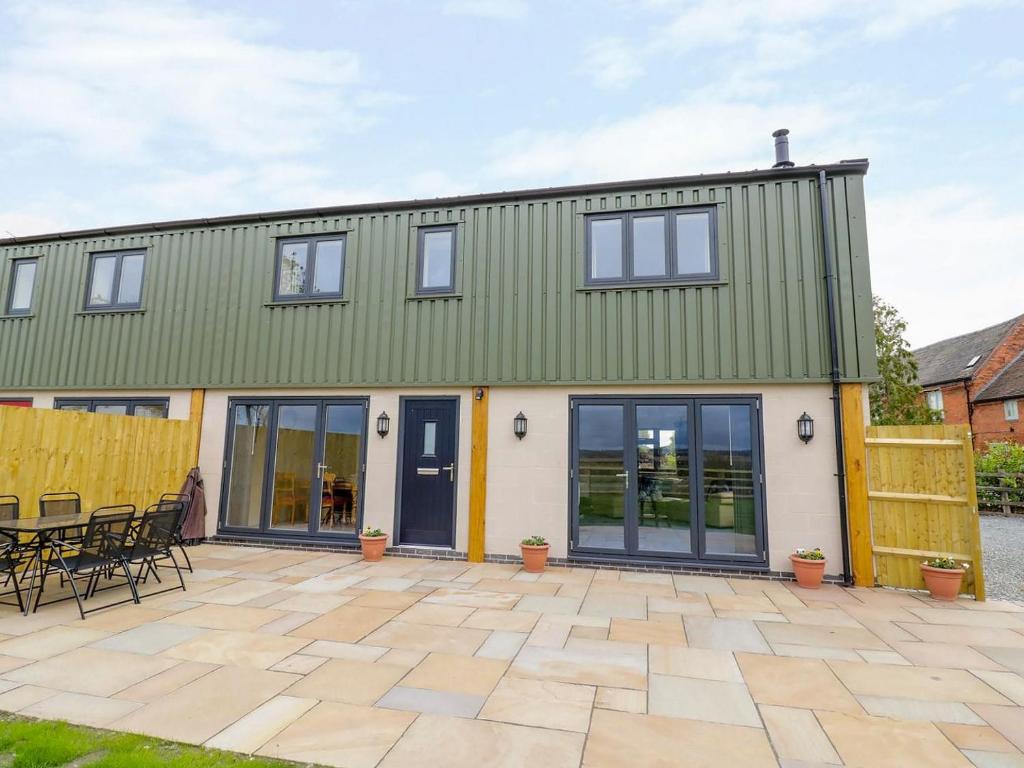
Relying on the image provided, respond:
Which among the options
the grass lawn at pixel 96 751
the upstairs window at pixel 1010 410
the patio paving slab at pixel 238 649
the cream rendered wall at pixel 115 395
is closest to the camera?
the grass lawn at pixel 96 751

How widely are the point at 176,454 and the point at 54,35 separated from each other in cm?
776

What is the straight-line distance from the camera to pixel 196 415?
8.16 metres

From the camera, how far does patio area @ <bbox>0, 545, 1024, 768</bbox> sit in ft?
8.25

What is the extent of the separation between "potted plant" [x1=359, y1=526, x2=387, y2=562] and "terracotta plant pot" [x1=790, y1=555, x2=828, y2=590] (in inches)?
203

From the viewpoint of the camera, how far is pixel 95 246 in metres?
9.05

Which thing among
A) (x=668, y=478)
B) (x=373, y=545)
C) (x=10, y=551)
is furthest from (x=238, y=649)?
(x=668, y=478)

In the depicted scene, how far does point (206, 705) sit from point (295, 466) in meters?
5.23

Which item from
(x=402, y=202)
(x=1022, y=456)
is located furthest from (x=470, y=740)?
(x=1022, y=456)

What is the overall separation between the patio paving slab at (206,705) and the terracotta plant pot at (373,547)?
3.60 metres

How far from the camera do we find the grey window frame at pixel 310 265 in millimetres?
8016

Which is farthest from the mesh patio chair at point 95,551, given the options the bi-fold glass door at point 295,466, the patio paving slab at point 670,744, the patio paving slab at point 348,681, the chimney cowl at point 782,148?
the chimney cowl at point 782,148

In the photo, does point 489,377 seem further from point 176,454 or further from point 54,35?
point 54,35

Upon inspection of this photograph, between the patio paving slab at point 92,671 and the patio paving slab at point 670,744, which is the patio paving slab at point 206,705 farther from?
the patio paving slab at point 670,744

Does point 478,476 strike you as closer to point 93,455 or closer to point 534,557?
point 534,557
